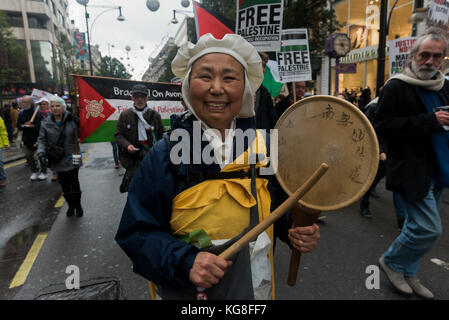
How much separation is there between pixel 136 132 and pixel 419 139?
3.53 meters

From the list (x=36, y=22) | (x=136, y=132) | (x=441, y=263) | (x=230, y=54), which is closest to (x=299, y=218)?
(x=230, y=54)

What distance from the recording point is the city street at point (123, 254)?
2666mm

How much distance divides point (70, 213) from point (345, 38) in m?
10.0

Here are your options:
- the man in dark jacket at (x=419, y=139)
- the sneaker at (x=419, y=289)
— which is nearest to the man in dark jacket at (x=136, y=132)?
the man in dark jacket at (x=419, y=139)

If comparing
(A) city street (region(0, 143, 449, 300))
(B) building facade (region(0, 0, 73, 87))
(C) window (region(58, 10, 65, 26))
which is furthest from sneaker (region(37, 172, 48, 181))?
(C) window (region(58, 10, 65, 26))

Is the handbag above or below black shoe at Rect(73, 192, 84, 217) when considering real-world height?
above

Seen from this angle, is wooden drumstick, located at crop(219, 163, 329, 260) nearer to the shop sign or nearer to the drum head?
the drum head

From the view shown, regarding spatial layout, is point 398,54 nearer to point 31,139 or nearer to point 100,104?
point 100,104

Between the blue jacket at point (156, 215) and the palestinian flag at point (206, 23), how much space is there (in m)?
2.31

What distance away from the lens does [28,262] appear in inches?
130

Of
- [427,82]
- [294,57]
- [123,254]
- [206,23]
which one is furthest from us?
[294,57]

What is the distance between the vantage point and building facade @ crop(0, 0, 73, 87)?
116ft

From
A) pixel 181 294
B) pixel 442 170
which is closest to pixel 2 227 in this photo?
pixel 181 294

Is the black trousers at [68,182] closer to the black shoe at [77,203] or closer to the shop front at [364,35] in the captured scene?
the black shoe at [77,203]
